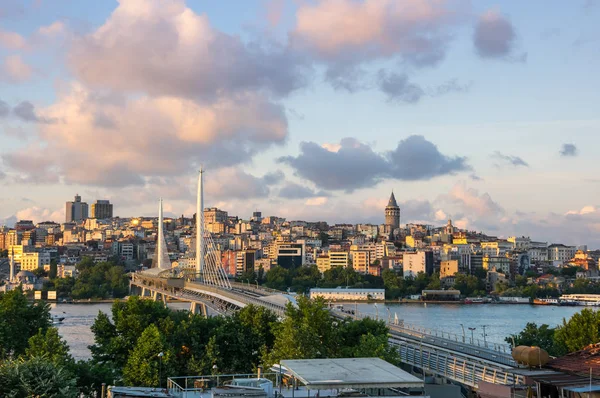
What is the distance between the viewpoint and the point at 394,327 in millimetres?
27453

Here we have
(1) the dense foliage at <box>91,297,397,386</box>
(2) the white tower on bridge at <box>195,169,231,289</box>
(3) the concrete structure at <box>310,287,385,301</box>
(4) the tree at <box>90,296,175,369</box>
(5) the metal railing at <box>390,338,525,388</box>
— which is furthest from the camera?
(3) the concrete structure at <box>310,287,385,301</box>

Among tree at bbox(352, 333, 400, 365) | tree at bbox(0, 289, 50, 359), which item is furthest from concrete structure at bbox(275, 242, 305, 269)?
tree at bbox(352, 333, 400, 365)

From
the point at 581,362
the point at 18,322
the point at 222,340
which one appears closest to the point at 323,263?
the point at 18,322

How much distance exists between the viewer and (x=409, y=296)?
8544 cm

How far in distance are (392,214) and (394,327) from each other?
423 feet

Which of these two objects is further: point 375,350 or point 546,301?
point 546,301

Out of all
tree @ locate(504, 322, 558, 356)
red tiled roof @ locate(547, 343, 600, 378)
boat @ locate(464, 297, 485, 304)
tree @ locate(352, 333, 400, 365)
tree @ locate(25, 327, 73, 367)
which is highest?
red tiled roof @ locate(547, 343, 600, 378)

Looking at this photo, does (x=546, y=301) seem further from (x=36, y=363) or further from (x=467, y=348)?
(x=36, y=363)

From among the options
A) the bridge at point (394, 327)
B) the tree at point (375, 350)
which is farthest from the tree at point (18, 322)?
the tree at point (375, 350)

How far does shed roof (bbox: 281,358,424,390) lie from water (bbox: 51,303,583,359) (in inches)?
817

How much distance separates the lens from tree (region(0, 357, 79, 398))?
1277cm

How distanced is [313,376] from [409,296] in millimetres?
75469

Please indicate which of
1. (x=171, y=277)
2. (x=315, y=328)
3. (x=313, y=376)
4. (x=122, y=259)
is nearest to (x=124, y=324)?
(x=315, y=328)

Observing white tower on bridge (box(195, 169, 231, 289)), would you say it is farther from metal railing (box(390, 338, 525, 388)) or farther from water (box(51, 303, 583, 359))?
metal railing (box(390, 338, 525, 388))
